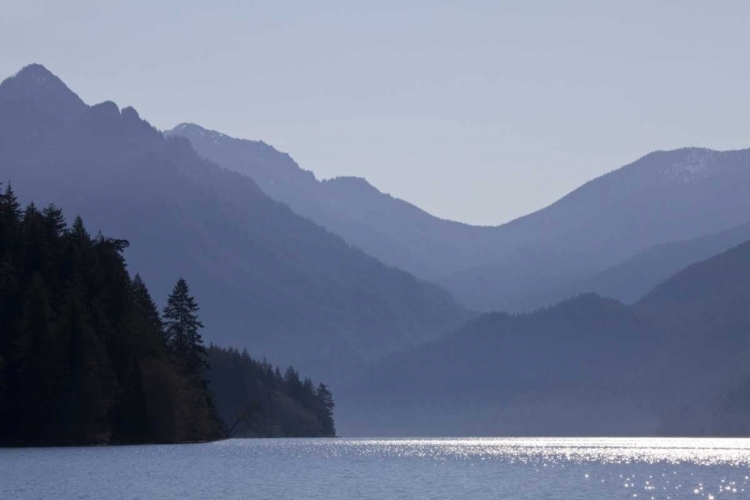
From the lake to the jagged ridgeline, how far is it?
12.0ft

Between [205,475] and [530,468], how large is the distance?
42.5 m

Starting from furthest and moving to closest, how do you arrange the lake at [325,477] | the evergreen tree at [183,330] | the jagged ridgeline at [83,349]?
the evergreen tree at [183,330] < the jagged ridgeline at [83,349] < the lake at [325,477]

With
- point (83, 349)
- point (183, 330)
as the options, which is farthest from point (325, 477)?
point (183, 330)

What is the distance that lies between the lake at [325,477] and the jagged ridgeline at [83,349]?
3.65 meters

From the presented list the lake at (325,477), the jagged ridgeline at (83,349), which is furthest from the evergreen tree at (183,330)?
the lake at (325,477)

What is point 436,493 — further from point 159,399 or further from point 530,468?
point 159,399

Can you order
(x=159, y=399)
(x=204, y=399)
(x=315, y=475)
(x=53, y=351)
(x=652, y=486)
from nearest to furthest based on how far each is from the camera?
(x=652, y=486) < (x=315, y=475) < (x=53, y=351) < (x=159, y=399) < (x=204, y=399)

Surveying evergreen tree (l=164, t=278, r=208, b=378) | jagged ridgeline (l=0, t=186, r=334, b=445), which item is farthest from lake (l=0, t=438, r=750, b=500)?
evergreen tree (l=164, t=278, r=208, b=378)

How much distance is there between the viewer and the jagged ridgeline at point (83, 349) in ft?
Answer: 464

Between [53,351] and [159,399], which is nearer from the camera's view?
[53,351]

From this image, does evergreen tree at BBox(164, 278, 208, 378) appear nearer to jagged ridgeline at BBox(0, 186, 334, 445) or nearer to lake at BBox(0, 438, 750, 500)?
jagged ridgeline at BBox(0, 186, 334, 445)

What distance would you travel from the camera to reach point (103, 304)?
163 m

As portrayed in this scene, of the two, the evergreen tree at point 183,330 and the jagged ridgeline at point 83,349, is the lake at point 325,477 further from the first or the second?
the evergreen tree at point 183,330

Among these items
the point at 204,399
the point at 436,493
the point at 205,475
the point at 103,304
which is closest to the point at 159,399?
the point at 103,304
